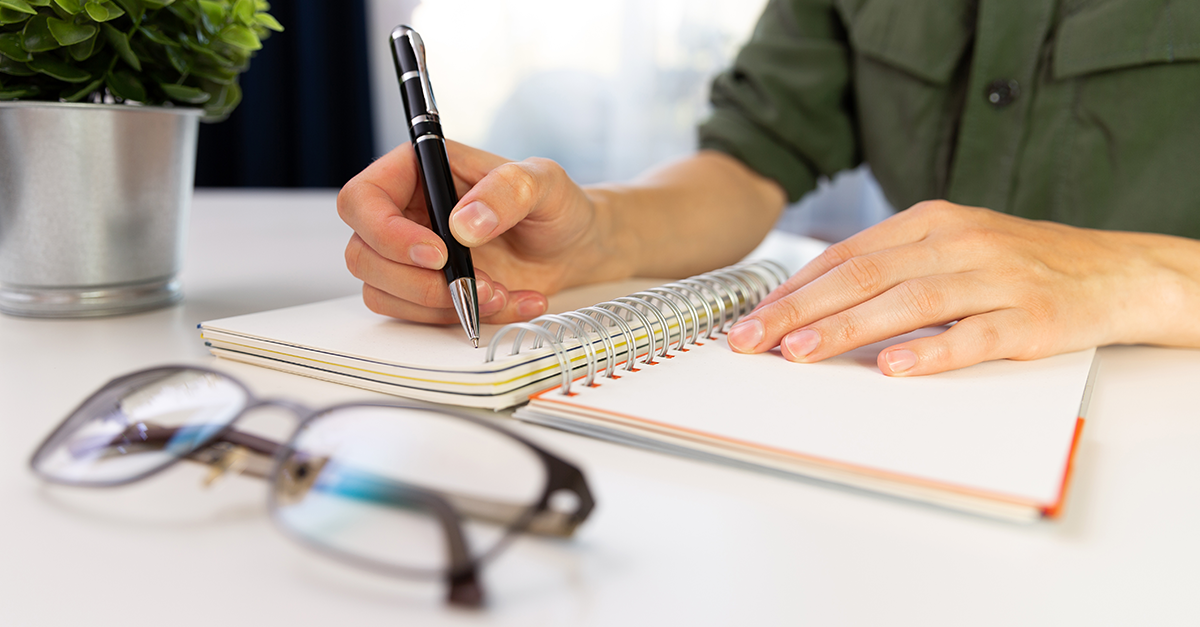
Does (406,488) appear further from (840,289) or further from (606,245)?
(606,245)

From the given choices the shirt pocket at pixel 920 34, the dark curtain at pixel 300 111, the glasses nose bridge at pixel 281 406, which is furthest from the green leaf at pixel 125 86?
the dark curtain at pixel 300 111

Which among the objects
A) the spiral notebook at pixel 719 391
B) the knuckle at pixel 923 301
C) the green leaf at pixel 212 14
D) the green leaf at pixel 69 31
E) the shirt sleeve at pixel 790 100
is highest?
the shirt sleeve at pixel 790 100

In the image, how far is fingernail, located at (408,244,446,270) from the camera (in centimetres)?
52

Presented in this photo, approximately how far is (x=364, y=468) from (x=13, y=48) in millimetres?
479

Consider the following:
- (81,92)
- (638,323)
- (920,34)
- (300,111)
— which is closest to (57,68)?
(81,92)

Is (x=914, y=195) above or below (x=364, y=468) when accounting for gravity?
above

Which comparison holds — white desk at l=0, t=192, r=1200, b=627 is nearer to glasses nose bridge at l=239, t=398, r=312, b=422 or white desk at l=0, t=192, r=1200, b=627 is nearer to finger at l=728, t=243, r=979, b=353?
glasses nose bridge at l=239, t=398, r=312, b=422

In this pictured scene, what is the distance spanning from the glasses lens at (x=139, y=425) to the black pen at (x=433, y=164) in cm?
17

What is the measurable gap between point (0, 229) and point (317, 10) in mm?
2999

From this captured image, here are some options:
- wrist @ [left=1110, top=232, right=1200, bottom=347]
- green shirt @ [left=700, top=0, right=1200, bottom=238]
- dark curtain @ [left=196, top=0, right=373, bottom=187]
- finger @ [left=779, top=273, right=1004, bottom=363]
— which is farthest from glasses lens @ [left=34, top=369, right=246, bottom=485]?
dark curtain @ [left=196, top=0, right=373, bottom=187]

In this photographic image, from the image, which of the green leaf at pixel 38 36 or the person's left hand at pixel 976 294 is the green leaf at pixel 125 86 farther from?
the person's left hand at pixel 976 294

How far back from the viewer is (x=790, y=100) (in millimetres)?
1138

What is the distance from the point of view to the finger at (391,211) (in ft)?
1.72

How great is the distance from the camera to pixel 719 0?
3010 millimetres
